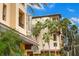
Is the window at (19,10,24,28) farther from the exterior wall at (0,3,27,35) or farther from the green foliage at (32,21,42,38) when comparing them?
the green foliage at (32,21,42,38)

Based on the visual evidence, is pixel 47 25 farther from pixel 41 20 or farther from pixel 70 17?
pixel 70 17

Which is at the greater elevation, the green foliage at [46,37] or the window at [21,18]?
the window at [21,18]

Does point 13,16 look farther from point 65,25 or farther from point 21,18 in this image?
point 65,25

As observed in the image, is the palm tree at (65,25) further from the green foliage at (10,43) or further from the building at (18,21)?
the green foliage at (10,43)

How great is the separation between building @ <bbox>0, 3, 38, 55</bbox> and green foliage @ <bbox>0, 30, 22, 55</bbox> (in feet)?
0.19

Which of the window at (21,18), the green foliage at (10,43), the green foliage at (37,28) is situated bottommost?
the green foliage at (10,43)

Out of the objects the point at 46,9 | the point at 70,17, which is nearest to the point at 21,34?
the point at 46,9

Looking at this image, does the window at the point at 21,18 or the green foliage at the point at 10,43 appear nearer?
the green foliage at the point at 10,43

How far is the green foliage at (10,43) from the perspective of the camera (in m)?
2.86

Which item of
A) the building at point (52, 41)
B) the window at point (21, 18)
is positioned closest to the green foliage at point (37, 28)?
the building at point (52, 41)

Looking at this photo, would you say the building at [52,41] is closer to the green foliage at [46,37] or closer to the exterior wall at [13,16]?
the green foliage at [46,37]

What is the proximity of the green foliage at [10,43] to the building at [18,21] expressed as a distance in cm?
6

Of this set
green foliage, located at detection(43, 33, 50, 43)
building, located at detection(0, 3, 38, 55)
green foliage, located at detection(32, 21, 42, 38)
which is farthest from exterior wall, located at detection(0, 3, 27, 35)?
green foliage, located at detection(43, 33, 50, 43)

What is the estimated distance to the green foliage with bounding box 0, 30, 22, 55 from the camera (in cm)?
286
